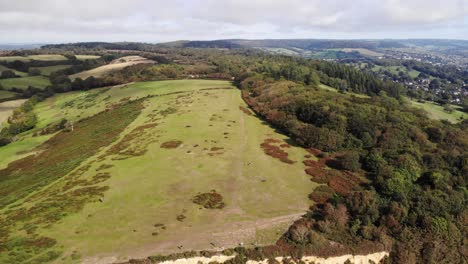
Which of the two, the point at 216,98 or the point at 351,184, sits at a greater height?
the point at 216,98

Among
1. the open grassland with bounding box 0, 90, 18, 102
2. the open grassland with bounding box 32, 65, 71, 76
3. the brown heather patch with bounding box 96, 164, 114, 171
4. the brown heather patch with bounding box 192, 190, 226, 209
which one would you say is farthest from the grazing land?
the brown heather patch with bounding box 192, 190, 226, 209

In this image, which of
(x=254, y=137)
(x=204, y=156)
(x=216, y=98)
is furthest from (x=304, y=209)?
(x=216, y=98)

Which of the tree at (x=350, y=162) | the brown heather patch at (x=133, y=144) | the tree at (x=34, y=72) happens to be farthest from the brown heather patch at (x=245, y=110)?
the tree at (x=34, y=72)

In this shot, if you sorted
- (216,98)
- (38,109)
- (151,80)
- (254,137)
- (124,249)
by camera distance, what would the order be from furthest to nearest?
(151,80) → (38,109) → (216,98) → (254,137) → (124,249)

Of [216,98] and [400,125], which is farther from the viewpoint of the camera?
[216,98]

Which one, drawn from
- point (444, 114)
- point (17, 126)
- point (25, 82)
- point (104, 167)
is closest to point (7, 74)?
point (25, 82)

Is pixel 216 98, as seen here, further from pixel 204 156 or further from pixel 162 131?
pixel 204 156

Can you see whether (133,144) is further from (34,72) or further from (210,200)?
(34,72)
